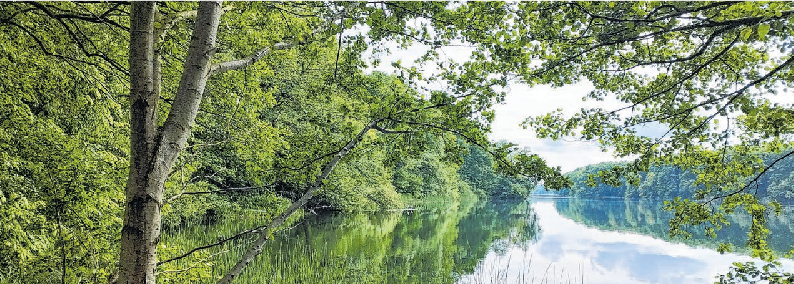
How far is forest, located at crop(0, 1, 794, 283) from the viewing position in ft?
8.23

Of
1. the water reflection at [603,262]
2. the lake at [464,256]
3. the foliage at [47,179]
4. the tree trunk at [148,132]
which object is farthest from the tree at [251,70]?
the water reflection at [603,262]

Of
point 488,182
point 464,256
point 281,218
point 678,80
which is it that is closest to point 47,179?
point 281,218

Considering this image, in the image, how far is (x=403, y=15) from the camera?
3.56 m

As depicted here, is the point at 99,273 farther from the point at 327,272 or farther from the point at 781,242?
the point at 781,242

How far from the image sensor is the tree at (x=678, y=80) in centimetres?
Answer: 370

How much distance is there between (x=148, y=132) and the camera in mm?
2195

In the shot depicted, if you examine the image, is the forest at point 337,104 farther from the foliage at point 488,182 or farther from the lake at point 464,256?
the foliage at point 488,182

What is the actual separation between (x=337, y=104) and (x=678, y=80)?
3.77m

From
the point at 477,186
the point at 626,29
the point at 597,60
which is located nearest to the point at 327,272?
the point at 597,60

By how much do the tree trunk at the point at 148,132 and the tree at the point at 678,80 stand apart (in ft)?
7.37

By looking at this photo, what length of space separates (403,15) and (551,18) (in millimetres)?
1466

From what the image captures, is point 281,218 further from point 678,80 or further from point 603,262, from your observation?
point 603,262

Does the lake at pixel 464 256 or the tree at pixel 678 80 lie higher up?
the tree at pixel 678 80

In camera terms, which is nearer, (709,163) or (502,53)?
(502,53)
